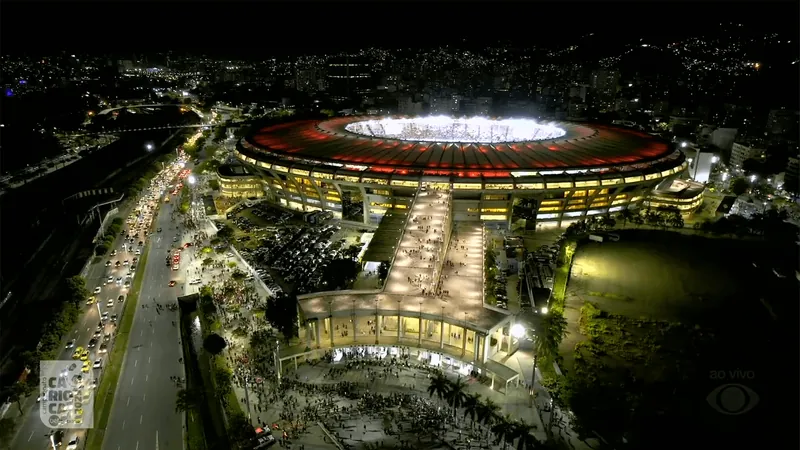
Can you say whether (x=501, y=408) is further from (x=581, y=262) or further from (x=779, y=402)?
(x=581, y=262)

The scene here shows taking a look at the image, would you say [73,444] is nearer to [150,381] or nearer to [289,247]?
[150,381]

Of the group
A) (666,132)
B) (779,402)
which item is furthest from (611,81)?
(779,402)

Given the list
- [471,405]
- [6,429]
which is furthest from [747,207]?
[6,429]

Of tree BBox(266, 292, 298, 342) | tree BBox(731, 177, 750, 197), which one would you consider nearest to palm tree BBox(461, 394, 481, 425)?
tree BBox(266, 292, 298, 342)

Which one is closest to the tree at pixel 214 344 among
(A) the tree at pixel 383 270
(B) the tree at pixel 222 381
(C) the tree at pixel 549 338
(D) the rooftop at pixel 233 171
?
(B) the tree at pixel 222 381

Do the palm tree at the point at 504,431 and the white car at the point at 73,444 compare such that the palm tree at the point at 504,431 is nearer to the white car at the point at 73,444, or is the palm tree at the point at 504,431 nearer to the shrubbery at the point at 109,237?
the white car at the point at 73,444
